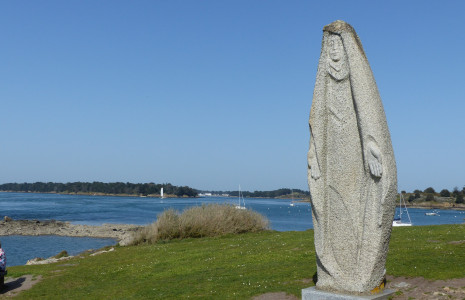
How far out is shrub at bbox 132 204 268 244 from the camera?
89.6 feet

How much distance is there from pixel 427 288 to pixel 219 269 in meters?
7.13

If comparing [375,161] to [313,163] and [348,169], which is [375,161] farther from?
[313,163]

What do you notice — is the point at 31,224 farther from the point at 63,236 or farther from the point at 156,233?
the point at 156,233

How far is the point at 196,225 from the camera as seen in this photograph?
2738 centimetres

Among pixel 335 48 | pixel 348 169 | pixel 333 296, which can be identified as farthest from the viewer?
pixel 335 48

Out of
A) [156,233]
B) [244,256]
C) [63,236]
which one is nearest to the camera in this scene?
[244,256]

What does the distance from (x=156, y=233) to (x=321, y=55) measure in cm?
2059

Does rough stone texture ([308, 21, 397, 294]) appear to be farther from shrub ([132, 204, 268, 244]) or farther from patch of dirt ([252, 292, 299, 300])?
shrub ([132, 204, 268, 244])

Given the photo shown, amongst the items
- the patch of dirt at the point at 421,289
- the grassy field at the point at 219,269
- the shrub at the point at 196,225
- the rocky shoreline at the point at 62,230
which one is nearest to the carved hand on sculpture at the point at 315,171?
the patch of dirt at the point at 421,289

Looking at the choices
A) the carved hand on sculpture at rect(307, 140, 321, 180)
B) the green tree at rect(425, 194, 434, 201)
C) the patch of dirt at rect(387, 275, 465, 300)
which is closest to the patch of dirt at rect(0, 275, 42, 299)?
the carved hand on sculpture at rect(307, 140, 321, 180)

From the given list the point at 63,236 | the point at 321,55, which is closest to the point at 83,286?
the point at 321,55

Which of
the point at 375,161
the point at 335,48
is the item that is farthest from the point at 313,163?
the point at 335,48

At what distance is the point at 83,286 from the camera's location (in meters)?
15.1

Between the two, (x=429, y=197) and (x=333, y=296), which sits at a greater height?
(x=429, y=197)
